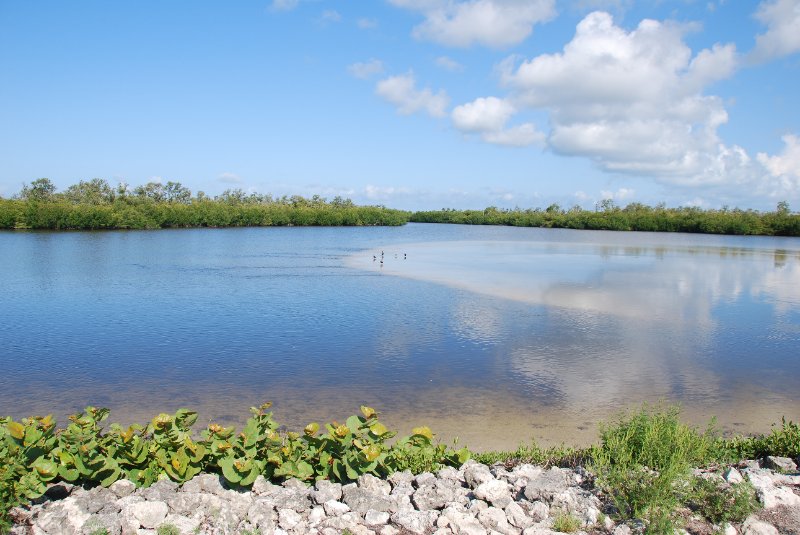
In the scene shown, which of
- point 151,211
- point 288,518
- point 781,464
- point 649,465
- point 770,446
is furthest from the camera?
point 151,211

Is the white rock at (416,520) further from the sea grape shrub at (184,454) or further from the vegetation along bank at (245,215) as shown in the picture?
the vegetation along bank at (245,215)

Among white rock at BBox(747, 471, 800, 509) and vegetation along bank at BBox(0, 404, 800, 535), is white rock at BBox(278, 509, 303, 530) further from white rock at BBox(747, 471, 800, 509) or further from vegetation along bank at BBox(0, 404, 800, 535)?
white rock at BBox(747, 471, 800, 509)

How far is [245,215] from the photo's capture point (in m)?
80.7

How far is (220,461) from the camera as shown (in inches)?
192

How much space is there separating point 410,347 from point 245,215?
72.5 m

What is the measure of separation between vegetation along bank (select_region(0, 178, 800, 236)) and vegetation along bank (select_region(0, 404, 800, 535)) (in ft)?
204

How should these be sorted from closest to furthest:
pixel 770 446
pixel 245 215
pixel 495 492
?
pixel 495 492 < pixel 770 446 < pixel 245 215

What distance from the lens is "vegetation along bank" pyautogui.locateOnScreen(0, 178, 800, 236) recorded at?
59500 millimetres

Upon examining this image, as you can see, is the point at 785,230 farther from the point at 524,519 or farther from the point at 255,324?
the point at 524,519

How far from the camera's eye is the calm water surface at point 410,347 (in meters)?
8.43

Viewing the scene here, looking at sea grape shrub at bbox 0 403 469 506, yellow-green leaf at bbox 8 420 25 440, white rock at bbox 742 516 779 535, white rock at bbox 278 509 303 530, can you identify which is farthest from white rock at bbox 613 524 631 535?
yellow-green leaf at bbox 8 420 25 440

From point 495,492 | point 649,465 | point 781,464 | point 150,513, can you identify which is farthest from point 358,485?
point 781,464

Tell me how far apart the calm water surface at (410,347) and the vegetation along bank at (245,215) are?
1551 inches

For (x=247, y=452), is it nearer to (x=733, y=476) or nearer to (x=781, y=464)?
(x=733, y=476)
